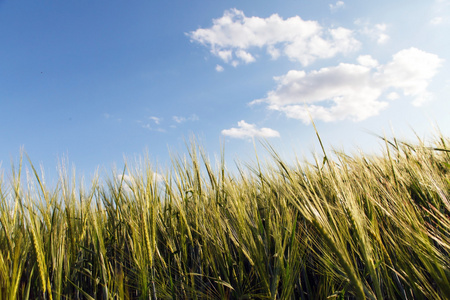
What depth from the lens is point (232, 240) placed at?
166cm

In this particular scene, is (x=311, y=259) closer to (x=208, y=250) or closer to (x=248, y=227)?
(x=248, y=227)

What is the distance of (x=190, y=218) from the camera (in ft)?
6.13

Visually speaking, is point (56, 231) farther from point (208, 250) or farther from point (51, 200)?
point (208, 250)

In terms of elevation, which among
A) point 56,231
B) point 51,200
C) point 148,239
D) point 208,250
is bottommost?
point 208,250

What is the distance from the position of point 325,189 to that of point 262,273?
76 centimetres

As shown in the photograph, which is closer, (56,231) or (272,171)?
(56,231)

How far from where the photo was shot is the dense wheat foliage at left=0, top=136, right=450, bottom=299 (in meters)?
1.16

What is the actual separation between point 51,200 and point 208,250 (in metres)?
0.93

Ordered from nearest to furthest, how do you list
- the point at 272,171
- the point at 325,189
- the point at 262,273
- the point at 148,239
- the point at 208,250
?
the point at 262,273
the point at 148,239
the point at 208,250
the point at 325,189
the point at 272,171

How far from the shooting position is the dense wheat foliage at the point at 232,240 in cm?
116

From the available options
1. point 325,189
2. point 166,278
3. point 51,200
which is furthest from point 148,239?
point 325,189

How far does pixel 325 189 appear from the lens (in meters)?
1.76

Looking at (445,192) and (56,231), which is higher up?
(56,231)

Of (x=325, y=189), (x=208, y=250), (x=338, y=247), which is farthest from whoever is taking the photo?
(x=325, y=189)
